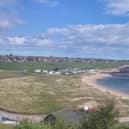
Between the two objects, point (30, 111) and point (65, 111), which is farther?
point (30, 111)

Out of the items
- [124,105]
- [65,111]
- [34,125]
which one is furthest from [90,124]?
[124,105]

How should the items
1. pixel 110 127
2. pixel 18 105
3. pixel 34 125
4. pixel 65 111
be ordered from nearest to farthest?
pixel 34 125, pixel 110 127, pixel 65 111, pixel 18 105

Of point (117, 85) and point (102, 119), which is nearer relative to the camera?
point (102, 119)

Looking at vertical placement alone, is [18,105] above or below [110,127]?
below

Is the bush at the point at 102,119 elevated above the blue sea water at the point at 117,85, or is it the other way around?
the bush at the point at 102,119

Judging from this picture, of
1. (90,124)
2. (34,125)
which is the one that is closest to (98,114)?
(90,124)

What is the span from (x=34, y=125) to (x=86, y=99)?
229ft

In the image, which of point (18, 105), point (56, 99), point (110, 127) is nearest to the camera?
point (110, 127)

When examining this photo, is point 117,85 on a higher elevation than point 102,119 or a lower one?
lower

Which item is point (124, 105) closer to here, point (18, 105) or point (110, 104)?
point (18, 105)

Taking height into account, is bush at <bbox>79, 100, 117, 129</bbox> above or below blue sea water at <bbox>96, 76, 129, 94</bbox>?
above

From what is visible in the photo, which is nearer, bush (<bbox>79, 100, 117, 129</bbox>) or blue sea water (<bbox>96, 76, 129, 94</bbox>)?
bush (<bbox>79, 100, 117, 129</bbox>)

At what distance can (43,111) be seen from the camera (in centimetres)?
6975

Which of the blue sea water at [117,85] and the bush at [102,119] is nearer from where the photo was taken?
the bush at [102,119]
